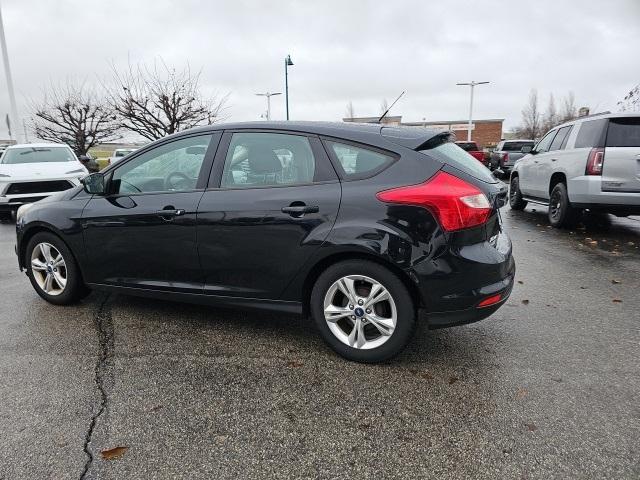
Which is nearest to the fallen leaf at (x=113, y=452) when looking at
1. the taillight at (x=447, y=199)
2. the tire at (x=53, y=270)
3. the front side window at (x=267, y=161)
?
the front side window at (x=267, y=161)

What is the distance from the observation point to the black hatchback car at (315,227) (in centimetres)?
299

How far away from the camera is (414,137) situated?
10.6 ft

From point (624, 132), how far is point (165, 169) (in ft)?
20.8

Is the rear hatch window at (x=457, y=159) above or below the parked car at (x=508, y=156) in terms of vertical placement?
above

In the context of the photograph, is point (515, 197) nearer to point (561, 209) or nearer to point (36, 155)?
point (561, 209)

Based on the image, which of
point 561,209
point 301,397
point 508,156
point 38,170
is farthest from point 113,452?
point 508,156

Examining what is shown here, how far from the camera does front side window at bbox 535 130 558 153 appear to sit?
8962 millimetres

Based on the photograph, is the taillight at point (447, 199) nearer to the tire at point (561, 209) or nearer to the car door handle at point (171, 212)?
the car door handle at point (171, 212)

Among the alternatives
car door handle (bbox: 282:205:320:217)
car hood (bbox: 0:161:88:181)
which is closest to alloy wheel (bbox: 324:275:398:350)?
car door handle (bbox: 282:205:320:217)

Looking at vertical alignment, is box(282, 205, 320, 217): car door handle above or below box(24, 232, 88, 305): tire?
above

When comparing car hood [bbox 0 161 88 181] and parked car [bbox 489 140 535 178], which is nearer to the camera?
car hood [bbox 0 161 88 181]

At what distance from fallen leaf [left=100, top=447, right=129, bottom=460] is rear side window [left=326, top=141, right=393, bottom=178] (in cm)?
200

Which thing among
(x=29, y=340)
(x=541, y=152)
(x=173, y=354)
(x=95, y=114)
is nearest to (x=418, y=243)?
(x=173, y=354)

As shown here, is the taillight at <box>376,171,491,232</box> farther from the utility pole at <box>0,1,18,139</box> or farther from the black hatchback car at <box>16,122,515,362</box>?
the utility pole at <box>0,1,18,139</box>
